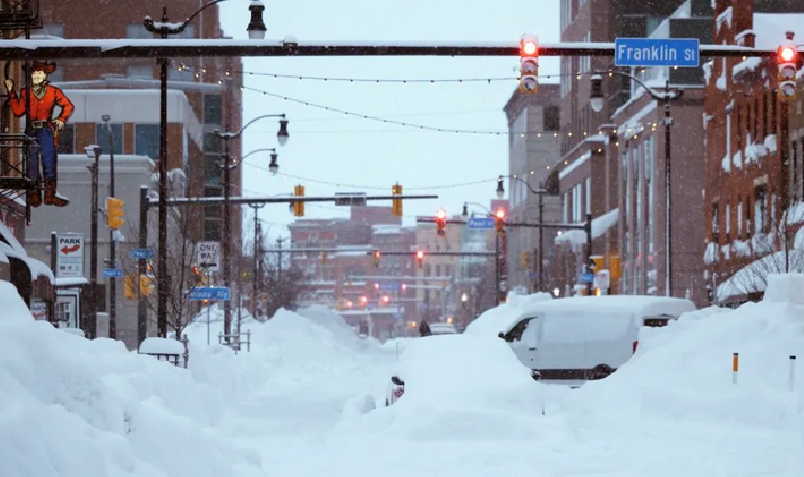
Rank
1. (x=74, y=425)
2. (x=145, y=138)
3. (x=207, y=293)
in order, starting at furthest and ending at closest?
1. (x=145, y=138)
2. (x=207, y=293)
3. (x=74, y=425)

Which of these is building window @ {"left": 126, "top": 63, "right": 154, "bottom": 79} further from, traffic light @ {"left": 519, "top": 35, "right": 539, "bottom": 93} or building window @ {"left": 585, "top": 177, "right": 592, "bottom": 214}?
traffic light @ {"left": 519, "top": 35, "right": 539, "bottom": 93}

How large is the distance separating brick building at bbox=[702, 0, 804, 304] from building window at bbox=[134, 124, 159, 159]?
36933 mm

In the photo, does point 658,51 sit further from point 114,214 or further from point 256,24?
point 114,214

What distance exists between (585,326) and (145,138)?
6184 cm

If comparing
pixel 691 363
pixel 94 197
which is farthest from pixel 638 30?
pixel 691 363

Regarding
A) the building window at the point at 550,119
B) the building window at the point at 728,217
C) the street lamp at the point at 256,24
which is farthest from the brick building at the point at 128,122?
the street lamp at the point at 256,24

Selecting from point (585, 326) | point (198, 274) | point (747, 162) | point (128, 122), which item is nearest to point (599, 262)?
point (747, 162)

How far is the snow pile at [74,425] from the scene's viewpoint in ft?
28.8

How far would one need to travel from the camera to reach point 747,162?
54562 millimetres

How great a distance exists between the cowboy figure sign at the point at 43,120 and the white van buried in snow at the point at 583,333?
9774mm

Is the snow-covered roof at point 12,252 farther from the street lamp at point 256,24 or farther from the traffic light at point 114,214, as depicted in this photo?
the street lamp at point 256,24

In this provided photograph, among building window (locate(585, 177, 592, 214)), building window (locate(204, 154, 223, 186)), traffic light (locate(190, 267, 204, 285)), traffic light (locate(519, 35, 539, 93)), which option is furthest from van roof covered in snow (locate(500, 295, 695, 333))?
building window (locate(204, 154, 223, 186))

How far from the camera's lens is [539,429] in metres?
15.8

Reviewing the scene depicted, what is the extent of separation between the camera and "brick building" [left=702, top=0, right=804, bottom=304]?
48.1 m
